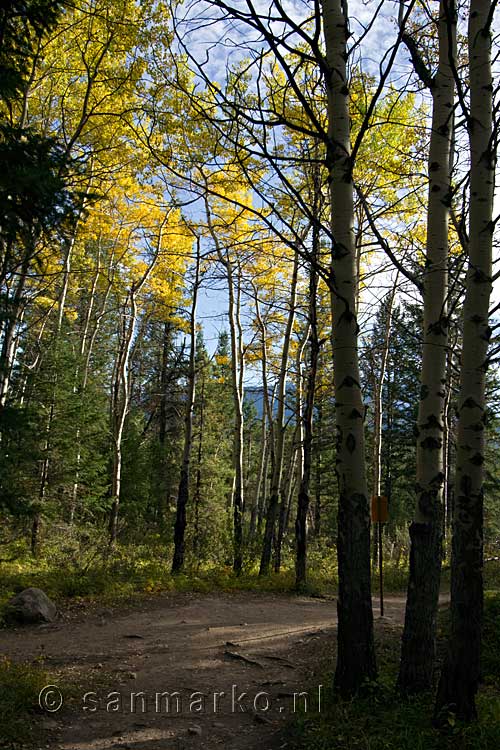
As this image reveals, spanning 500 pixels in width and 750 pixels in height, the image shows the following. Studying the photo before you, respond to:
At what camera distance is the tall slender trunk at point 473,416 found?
3164mm

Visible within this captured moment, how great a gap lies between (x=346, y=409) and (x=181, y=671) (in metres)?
3.34

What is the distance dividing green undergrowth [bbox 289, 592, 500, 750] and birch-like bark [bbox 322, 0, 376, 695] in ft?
0.59

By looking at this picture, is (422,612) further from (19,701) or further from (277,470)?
(277,470)

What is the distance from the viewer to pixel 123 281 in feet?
53.6

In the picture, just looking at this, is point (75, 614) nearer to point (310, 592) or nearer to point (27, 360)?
point (310, 592)

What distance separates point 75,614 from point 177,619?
153cm

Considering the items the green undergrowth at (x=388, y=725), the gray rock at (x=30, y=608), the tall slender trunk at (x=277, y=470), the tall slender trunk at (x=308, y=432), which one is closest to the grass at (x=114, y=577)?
the gray rock at (x=30, y=608)

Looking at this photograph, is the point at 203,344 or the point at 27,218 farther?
the point at 203,344

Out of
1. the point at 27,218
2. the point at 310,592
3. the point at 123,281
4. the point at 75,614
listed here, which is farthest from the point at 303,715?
the point at 123,281

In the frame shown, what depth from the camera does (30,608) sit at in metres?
7.09

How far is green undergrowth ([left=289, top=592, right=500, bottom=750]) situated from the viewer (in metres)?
3.01

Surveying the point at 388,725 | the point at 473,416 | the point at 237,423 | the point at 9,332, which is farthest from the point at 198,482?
the point at 473,416

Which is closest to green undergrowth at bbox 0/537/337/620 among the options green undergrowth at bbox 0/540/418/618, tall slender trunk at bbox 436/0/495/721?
green undergrowth at bbox 0/540/418/618

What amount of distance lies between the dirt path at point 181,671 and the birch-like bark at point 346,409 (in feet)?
1.72
